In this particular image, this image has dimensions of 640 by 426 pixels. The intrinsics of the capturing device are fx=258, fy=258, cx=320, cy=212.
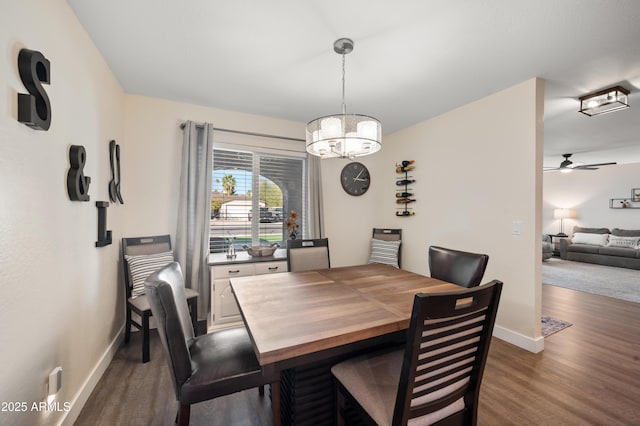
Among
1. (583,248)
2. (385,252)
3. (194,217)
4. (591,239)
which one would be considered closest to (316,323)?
(194,217)

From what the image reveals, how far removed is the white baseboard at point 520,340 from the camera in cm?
242

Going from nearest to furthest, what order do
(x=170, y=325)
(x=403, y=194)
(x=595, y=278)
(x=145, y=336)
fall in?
(x=170, y=325) → (x=145, y=336) → (x=403, y=194) → (x=595, y=278)

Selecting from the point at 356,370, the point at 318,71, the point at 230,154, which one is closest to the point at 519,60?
the point at 318,71

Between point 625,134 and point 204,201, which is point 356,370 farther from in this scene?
point 625,134

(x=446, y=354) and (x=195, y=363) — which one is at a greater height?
(x=446, y=354)

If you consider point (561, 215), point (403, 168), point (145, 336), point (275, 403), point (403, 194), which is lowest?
point (145, 336)

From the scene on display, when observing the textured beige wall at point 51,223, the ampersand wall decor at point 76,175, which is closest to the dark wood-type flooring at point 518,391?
the textured beige wall at point 51,223

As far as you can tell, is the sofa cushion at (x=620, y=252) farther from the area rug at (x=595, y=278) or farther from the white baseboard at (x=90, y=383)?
the white baseboard at (x=90, y=383)

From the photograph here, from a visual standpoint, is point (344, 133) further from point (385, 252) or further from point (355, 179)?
point (385, 252)

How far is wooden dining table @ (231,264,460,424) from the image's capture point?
1082mm

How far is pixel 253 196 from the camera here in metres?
3.46

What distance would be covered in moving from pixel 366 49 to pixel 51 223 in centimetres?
232

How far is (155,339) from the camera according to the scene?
2.66 meters

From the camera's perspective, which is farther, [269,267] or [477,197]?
[269,267]
